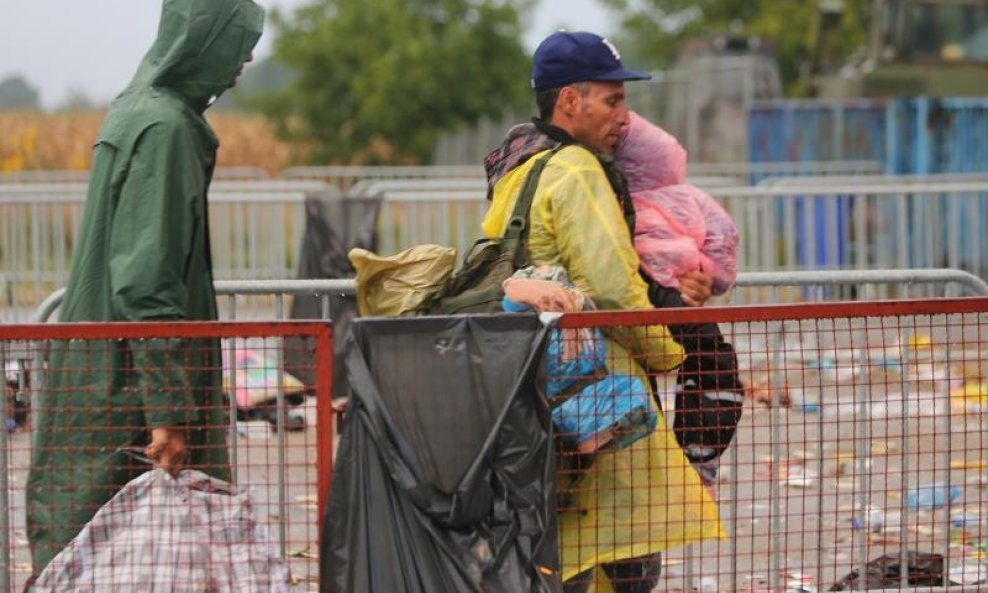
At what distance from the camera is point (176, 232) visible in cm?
494

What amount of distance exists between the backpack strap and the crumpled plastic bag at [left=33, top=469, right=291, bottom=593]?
1030 mm

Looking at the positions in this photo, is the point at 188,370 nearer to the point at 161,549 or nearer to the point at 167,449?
the point at 167,449

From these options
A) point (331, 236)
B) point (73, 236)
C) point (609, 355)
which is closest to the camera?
point (609, 355)

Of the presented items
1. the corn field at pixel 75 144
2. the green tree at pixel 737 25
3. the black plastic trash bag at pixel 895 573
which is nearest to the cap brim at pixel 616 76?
the black plastic trash bag at pixel 895 573

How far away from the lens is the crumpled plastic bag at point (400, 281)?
4.86 meters

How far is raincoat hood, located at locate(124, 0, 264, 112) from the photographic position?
16.7ft

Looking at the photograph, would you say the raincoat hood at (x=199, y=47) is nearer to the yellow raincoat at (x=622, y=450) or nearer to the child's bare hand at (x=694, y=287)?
the yellow raincoat at (x=622, y=450)

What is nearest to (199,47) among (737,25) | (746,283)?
(746,283)

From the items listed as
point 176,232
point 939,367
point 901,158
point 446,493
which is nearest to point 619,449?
point 446,493

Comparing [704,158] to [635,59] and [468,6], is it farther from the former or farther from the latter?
[635,59]

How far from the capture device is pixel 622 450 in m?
4.83

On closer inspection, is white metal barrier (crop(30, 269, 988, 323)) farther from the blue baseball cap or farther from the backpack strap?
the blue baseball cap

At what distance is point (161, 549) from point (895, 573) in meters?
2.54

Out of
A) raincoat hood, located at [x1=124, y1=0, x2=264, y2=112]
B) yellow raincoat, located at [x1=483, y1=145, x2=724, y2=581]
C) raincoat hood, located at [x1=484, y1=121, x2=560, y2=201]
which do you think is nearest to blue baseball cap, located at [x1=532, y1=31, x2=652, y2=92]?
raincoat hood, located at [x1=484, y1=121, x2=560, y2=201]
